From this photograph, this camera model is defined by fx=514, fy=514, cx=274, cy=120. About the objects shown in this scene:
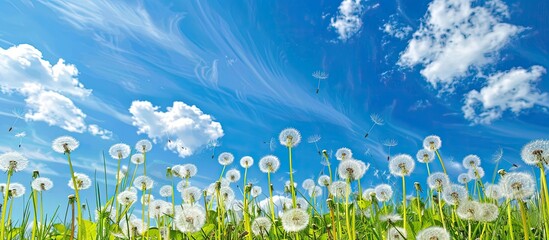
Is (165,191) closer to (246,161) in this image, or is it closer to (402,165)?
(246,161)

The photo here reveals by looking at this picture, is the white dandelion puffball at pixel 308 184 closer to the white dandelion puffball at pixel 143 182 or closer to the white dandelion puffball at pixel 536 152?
the white dandelion puffball at pixel 143 182

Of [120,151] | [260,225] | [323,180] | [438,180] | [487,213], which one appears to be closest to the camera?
[487,213]

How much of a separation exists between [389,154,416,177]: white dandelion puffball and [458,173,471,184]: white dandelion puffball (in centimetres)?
227

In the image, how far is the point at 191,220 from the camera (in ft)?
11.6

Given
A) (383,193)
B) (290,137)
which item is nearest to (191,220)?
(290,137)

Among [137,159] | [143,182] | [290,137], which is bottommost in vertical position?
[143,182]

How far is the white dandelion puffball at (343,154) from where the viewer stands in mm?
5230

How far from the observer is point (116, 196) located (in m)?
4.46

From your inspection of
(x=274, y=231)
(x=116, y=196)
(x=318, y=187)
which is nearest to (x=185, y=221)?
(x=274, y=231)

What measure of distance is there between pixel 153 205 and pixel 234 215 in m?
0.96

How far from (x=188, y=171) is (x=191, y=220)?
207 centimetres

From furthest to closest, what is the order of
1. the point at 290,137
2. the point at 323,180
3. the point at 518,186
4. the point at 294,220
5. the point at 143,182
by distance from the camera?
the point at 323,180 → the point at 143,182 → the point at 290,137 → the point at 294,220 → the point at 518,186

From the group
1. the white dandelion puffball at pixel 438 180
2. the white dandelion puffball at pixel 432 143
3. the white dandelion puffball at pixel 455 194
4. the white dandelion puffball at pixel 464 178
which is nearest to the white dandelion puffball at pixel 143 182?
the white dandelion puffball at pixel 438 180

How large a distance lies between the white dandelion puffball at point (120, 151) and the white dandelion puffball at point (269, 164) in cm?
125
